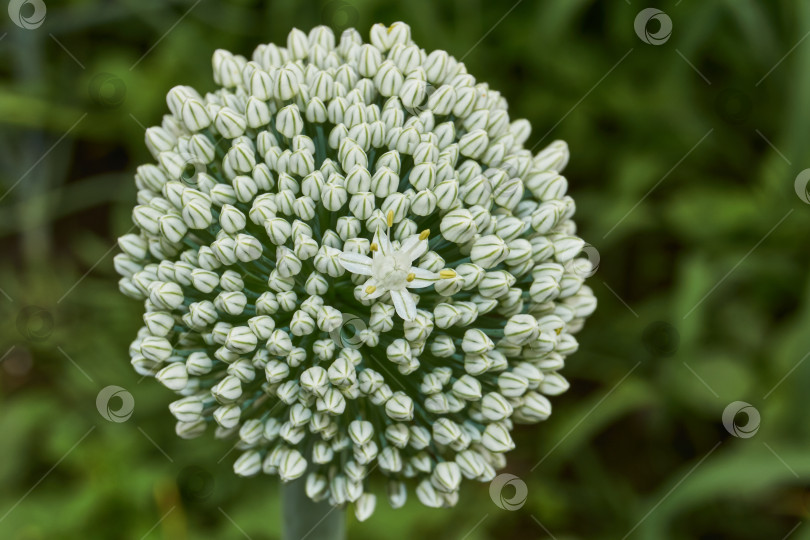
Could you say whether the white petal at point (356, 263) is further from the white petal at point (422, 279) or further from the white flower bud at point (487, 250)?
the white flower bud at point (487, 250)

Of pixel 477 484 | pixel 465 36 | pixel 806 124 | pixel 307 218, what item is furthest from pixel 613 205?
pixel 307 218

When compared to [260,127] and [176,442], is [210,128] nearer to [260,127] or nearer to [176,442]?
[260,127]

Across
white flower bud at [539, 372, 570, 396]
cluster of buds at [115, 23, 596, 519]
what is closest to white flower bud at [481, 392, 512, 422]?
cluster of buds at [115, 23, 596, 519]

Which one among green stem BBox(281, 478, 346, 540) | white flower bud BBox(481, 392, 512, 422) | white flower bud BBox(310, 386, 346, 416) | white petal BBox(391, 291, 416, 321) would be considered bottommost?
green stem BBox(281, 478, 346, 540)

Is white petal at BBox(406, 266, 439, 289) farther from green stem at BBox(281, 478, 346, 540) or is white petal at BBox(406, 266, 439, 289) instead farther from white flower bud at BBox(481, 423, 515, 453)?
green stem at BBox(281, 478, 346, 540)

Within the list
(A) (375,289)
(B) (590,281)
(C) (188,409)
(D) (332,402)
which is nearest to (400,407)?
(D) (332,402)

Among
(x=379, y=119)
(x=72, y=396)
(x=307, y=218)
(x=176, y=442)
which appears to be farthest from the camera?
(x=72, y=396)

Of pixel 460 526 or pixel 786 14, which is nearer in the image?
Result: pixel 460 526

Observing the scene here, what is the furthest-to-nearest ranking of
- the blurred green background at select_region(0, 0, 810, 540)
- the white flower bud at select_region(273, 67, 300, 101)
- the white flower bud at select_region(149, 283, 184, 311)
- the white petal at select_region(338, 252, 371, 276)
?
the blurred green background at select_region(0, 0, 810, 540)
the white flower bud at select_region(273, 67, 300, 101)
the white flower bud at select_region(149, 283, 184, 311)
the white petal at select_region(338, 252, 371, 276)
